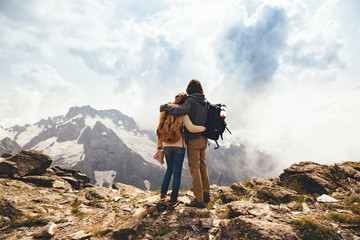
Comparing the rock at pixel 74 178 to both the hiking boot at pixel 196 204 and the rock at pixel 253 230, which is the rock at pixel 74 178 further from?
the rock at pixel 253 230

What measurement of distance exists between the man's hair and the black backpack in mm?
770

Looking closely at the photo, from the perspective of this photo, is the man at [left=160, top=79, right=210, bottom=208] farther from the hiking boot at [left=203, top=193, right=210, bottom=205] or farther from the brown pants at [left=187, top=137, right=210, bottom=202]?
the hiking boot at [left=203, top=193, right=210, bottom=205]

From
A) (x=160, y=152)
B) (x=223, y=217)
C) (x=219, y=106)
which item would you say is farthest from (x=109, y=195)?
(x=219, y=106)

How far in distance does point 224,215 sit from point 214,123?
10.8ft

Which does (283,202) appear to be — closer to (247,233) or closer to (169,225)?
(247,233)

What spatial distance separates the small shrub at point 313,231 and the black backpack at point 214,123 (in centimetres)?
356

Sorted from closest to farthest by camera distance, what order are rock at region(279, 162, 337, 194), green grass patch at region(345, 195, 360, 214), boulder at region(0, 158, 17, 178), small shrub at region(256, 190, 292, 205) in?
1. green grass patch at region(345, 195, 360, 214)
2. small shrub at region(256, 190, 292, 205)
3. rock at region(279, 162, 337, 194)
4. boulder at region(0, 158, 17, 178)

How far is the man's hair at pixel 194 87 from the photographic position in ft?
22.5

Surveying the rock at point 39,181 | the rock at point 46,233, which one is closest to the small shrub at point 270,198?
the rock at point 46,233

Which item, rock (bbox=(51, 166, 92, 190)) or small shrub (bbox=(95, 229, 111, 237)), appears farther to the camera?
rock (bbox=(51, 166, 92, 190))

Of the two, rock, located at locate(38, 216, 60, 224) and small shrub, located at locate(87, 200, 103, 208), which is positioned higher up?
small shrub, located at locate(87, 200, 103, 208)

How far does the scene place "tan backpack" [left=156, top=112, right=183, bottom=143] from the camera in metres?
6.14

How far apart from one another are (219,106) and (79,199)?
A: 10065 mm

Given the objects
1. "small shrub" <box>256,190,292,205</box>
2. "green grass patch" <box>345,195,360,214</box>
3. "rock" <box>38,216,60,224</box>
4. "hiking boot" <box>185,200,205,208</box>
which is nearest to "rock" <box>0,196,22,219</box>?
"rock" <box>38,216,60,224</box>
